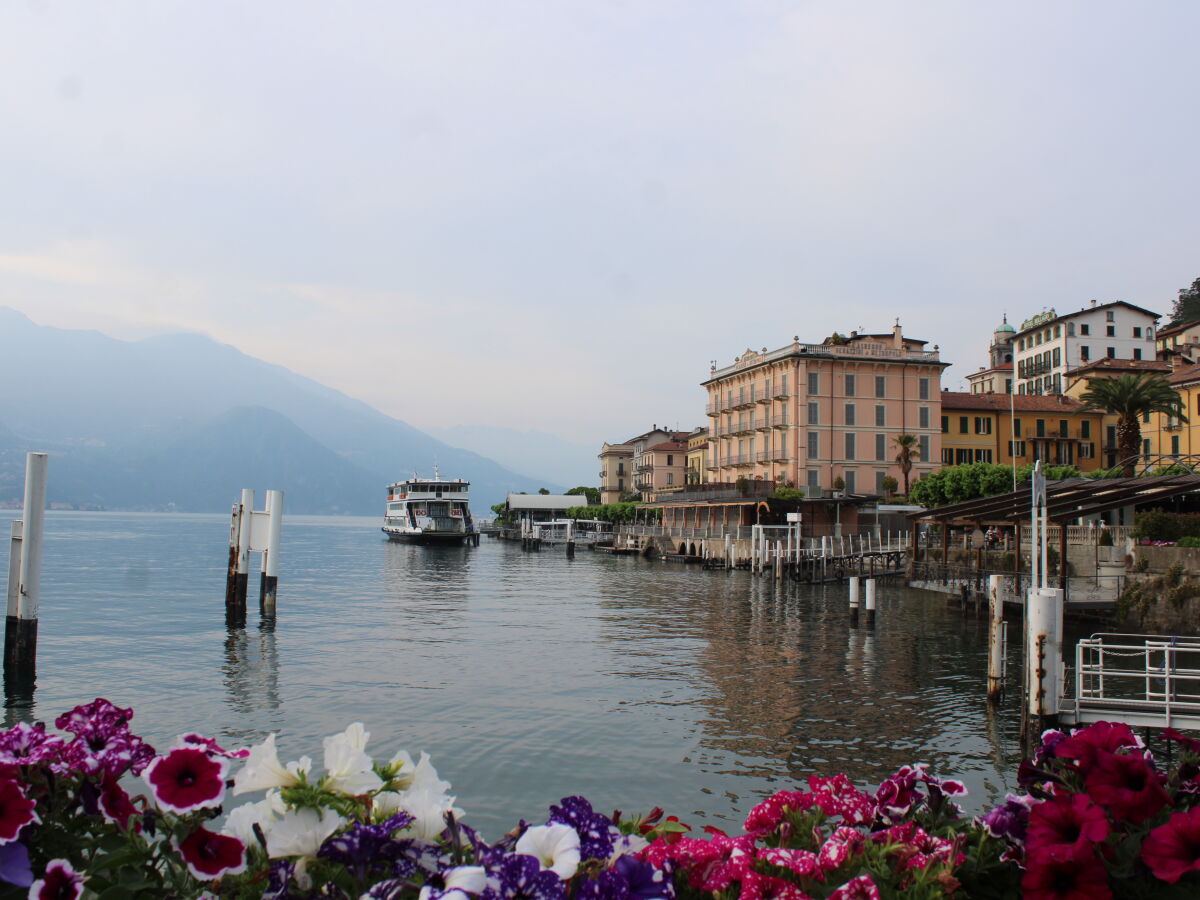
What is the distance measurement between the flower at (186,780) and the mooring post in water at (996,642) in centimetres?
1704

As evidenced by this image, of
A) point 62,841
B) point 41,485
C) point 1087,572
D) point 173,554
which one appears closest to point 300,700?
point 41,485

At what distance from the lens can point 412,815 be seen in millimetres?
2902

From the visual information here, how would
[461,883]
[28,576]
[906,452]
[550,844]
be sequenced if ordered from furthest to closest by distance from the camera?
[906,452] → [28,576] → [550,844] → [461,883]

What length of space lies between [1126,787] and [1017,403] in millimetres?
77244

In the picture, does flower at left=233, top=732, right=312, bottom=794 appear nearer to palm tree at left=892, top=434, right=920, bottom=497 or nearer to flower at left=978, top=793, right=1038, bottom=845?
flower at left=978, top=793, right=1038, bottom=845

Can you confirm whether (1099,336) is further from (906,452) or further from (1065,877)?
(1065,877)

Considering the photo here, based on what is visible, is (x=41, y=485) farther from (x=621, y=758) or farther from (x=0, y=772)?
(x=0, y=772)

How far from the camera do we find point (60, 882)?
281 cm

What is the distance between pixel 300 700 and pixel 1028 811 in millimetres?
17797

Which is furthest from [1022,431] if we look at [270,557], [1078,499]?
[270,557]

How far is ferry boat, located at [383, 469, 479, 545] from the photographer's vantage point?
9602cm

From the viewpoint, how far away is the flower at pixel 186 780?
2.94 meters

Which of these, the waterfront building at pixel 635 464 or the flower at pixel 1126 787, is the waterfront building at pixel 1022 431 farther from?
the flower at pixel 1126 787

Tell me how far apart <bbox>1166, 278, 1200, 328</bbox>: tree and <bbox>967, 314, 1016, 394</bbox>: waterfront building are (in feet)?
52.2
